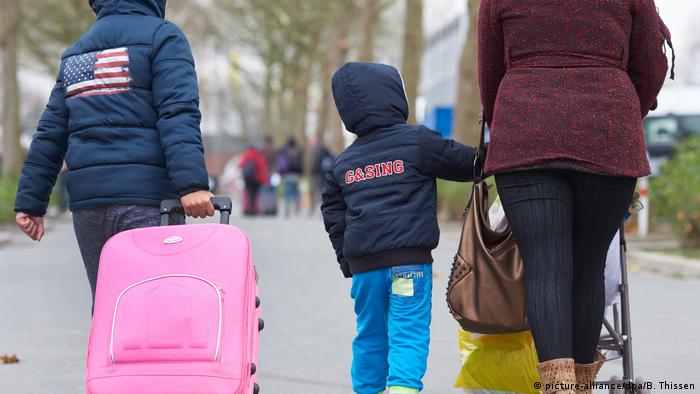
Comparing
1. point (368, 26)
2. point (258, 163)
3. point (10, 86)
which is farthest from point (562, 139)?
point (368, 26)

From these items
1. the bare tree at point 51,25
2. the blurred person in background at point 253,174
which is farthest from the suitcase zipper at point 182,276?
the bare tree at point 51,25

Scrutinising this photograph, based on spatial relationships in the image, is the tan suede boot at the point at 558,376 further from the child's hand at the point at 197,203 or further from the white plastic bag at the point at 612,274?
the child's hand at the point at 197,203

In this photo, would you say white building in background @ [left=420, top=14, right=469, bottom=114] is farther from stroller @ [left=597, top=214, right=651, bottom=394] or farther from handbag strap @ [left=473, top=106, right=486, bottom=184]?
handbag strap @ [left=473, top=106, right=486, bottom=184]

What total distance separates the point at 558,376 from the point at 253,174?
2116 cm

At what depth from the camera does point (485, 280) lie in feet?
13.9

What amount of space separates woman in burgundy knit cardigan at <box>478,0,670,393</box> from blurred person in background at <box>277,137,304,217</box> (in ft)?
72.1

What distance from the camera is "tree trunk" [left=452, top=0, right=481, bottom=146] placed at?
1975 cm

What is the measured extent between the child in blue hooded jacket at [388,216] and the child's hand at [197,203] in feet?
2.44

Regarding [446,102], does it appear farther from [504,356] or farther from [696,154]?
[504,356]

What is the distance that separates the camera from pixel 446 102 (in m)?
77.4

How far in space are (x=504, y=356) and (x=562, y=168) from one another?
2.89 ft

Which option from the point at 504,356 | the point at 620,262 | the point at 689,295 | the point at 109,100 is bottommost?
the point at 689,295

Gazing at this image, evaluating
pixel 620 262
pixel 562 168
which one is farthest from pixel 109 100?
pixel 620 262

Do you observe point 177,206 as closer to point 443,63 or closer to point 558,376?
point 558,376
